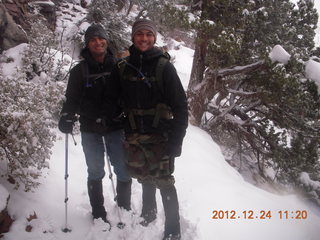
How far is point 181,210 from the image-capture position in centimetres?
411

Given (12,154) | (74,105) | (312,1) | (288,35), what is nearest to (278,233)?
(74,105)

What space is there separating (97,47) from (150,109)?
2.80ft

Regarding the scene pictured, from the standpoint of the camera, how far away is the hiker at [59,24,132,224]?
2.97 metres

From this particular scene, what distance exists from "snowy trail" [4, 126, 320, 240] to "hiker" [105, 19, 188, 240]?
2.38 feet

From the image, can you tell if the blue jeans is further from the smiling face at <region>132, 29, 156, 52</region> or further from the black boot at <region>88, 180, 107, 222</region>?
the smiling face at <region>132, 29, 156, 52</region>

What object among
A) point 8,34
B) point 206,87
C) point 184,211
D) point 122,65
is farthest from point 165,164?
point 8,34

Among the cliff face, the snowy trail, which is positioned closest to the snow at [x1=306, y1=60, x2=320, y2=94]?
the snowy trail

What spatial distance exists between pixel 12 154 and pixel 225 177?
398 cm

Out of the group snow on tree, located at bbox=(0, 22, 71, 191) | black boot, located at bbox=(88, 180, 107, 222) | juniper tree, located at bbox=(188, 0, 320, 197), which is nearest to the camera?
snow on tree, located at bbox=(0, 22, 71, 191)

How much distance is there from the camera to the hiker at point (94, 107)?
2975mm

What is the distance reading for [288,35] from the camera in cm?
1020

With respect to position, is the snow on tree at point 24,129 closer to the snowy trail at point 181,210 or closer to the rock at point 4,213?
the rock at point 4,213

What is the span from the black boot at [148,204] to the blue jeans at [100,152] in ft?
0.96

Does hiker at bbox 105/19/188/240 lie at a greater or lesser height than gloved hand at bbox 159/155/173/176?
greater
